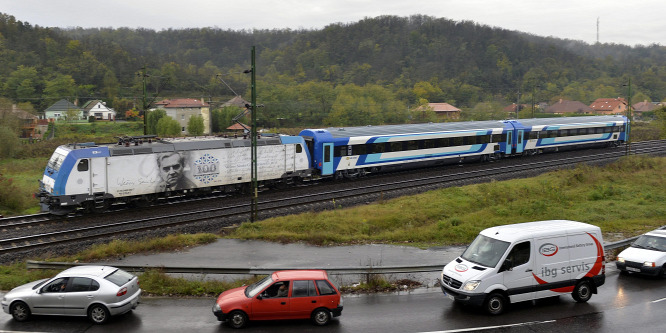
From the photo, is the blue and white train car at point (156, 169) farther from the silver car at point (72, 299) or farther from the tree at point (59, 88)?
the tree at point (59, 88)

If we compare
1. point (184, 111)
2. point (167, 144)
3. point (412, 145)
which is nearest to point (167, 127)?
point (184, 111)

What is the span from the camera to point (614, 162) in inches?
1610

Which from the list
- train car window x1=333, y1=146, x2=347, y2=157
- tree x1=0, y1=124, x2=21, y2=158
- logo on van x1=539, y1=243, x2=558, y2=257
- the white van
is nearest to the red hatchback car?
→ the white van

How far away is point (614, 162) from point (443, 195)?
20.2 meters

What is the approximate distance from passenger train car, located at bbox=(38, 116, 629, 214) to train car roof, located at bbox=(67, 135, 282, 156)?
0.05 metres

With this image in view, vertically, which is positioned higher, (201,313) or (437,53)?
(437,53)

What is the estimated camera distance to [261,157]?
30328 millimetres

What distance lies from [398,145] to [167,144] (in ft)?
53.1

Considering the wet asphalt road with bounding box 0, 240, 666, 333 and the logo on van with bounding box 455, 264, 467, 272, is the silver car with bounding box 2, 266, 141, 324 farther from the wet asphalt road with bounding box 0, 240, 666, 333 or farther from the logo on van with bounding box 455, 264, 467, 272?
the logo on van with bounding box 455, 264, 467, 272

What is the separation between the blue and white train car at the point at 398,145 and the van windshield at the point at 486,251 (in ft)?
65.2

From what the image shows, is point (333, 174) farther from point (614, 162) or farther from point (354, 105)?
point (354, 105)

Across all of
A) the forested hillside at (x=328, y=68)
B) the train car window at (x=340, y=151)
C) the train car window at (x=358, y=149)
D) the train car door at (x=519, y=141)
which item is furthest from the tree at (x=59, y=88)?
the train car door at (x=519, y=141)

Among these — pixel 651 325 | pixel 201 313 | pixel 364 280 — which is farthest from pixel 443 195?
pixel 201 313

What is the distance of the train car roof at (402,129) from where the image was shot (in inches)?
1379
